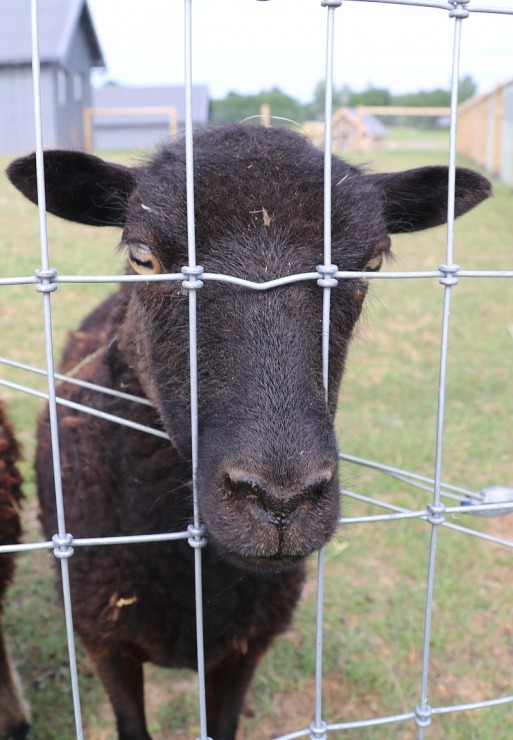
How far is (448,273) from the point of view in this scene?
201 centimetres

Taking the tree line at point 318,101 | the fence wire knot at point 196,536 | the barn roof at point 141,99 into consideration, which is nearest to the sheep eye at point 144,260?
the fence wire knot at point 196,536

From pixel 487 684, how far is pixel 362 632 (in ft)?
2.54

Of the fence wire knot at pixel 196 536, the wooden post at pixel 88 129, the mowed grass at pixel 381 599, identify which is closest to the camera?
the fence wire knot at pixel 196 536

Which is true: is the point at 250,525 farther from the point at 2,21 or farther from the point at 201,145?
the point at 2,21

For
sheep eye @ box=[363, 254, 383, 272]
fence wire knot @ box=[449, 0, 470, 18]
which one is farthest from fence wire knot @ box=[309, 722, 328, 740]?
fence wire knot @ box=[449, 0, 470, 18]

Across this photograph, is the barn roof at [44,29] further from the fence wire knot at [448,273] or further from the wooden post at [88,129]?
the fence wire knot at [448,273]

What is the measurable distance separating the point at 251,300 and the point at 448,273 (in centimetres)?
58

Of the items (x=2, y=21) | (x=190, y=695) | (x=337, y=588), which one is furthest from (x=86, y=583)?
(x=2, y=21)

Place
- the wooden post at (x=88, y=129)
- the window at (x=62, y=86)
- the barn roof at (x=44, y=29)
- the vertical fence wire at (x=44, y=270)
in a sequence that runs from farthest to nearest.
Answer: the wooden post at (x=88, y=129), the window at (x=62, y=86), the barn roof at (x=44, y=29), the vertical fence wire at (x=44, y=270)

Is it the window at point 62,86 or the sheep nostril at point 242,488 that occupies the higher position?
the window at point 62,86

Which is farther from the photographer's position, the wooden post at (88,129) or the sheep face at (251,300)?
the wooden post at (88,129)

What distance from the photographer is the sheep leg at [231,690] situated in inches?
128

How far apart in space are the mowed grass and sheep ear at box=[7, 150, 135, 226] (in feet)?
0.89

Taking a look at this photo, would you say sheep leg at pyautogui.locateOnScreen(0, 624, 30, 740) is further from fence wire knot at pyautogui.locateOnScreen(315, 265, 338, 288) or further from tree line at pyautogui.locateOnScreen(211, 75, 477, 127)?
tree line at pyautogui.locateOnScreen(211, 75, 477, 127)
